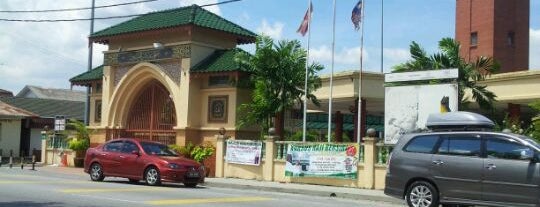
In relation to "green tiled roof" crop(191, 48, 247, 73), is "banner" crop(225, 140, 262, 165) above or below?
below

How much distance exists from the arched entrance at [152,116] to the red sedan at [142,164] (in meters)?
7.45

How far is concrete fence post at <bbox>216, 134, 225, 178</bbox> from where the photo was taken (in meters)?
26.1

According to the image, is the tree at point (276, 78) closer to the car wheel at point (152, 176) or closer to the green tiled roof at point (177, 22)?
the green tiled roof at point (177, 22)

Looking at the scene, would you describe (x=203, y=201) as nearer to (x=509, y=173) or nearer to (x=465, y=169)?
(x=465, y=169)

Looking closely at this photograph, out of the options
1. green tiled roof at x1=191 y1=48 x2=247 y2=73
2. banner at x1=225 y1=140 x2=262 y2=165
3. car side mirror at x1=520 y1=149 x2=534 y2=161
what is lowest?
banner at x1=225 y1=140 x2=262 y2=165

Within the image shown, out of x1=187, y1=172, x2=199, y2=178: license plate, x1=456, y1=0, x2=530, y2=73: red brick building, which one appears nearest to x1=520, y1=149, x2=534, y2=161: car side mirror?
x1=187, y1=172, x2=199, y2=178: license plate

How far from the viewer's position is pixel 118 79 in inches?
1255

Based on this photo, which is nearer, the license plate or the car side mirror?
the car side mirror

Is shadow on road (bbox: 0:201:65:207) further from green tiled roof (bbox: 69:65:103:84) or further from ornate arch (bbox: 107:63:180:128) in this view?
green tiled roof (bbox: 69:65:103:84)

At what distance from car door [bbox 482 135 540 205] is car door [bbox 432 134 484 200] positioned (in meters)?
0.18

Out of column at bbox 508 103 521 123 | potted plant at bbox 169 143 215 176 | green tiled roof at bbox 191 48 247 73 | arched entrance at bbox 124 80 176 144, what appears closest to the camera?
potted plant at bbox 169 143 215 176

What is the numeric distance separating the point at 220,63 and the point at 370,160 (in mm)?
9143

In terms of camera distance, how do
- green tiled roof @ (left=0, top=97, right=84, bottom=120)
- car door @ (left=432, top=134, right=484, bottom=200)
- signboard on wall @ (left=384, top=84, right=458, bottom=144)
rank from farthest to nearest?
green tiled roof @ (left=0, top=97, right=84, bottom=120), signboard on wall @ (left=384, top=84, right=458, bottom=144), car door @ (left=432, top=134, right=484, bottom=200)

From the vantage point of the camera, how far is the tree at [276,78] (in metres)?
25.6
